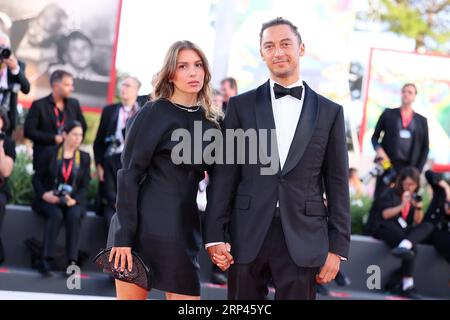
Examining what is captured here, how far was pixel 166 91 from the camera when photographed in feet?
13.1

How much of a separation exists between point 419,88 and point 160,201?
710 centimetres

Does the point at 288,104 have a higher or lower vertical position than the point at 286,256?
higher

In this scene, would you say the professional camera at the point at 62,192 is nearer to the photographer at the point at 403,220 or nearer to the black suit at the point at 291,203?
the photographer at the point at 403,220

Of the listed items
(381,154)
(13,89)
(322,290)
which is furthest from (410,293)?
(13,89)

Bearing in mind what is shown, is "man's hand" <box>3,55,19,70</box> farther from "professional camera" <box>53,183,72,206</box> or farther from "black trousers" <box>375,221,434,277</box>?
"black trousers" <box>375,221,434,277</box>

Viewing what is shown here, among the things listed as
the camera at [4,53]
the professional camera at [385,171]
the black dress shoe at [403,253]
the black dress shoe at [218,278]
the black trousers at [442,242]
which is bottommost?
the black dress shoe at [218,278]

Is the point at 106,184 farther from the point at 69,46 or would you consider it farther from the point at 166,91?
the point at 166,91

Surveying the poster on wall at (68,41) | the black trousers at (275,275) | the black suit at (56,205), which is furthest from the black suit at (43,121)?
the black trousers at (275,275)

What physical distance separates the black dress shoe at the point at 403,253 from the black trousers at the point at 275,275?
4302 millimetres

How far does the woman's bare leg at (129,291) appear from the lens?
3.83 meters

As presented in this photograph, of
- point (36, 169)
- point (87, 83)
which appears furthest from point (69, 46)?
point (36, 169)

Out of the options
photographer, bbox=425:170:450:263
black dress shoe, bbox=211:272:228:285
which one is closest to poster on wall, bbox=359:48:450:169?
photographer, bbox=425:170:450:263

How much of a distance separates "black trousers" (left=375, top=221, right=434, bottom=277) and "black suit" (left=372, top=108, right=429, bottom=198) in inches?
18.7

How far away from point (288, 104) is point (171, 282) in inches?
39.7
